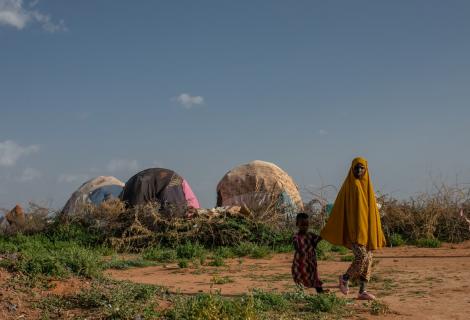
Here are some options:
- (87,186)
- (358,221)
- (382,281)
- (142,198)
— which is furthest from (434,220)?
(87,186)

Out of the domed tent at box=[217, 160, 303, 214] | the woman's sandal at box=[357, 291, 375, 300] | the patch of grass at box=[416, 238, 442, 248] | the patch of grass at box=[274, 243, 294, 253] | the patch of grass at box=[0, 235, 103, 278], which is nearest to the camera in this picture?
the patch of grass at box=[0, 235, 103, 278]

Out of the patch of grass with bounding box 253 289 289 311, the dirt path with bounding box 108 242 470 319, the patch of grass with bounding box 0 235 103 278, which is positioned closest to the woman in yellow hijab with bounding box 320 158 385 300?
the dirt path with bounding box 108 242 470 319

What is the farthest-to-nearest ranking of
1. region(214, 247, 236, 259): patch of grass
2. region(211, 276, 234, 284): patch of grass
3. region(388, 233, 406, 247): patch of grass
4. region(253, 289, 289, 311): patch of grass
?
region(388, 233, 406, 247): patch of grass < region(214, 247, 236, 259): patch of grass < region(211, 276, 234, 284): patch of grass < region(253, 289, 289, 311): patch of grass

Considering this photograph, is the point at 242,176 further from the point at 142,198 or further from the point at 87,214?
the point at 87,214

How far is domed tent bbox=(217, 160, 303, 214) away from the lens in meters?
15.8

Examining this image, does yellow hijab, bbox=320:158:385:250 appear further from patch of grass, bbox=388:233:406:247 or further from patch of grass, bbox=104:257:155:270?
patch of grass, bbox=388:233:406:247

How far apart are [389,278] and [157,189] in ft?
24.5

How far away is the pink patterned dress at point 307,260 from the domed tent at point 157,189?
7028 mm

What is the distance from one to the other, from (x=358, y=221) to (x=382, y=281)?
2.17m

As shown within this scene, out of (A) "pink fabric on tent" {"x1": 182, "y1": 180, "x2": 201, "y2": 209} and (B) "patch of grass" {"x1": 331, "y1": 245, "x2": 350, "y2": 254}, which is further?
(A) "pink fabric on tent" {"x1": 182, "y1": 180, "x2": 201, "y2": 209}

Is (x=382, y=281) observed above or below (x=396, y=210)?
below

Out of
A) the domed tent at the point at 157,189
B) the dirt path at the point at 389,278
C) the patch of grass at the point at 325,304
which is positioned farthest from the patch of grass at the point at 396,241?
the patch of grass at the point at 325,304

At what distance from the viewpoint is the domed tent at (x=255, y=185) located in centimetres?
1583

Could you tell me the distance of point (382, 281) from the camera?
28.8 feet
